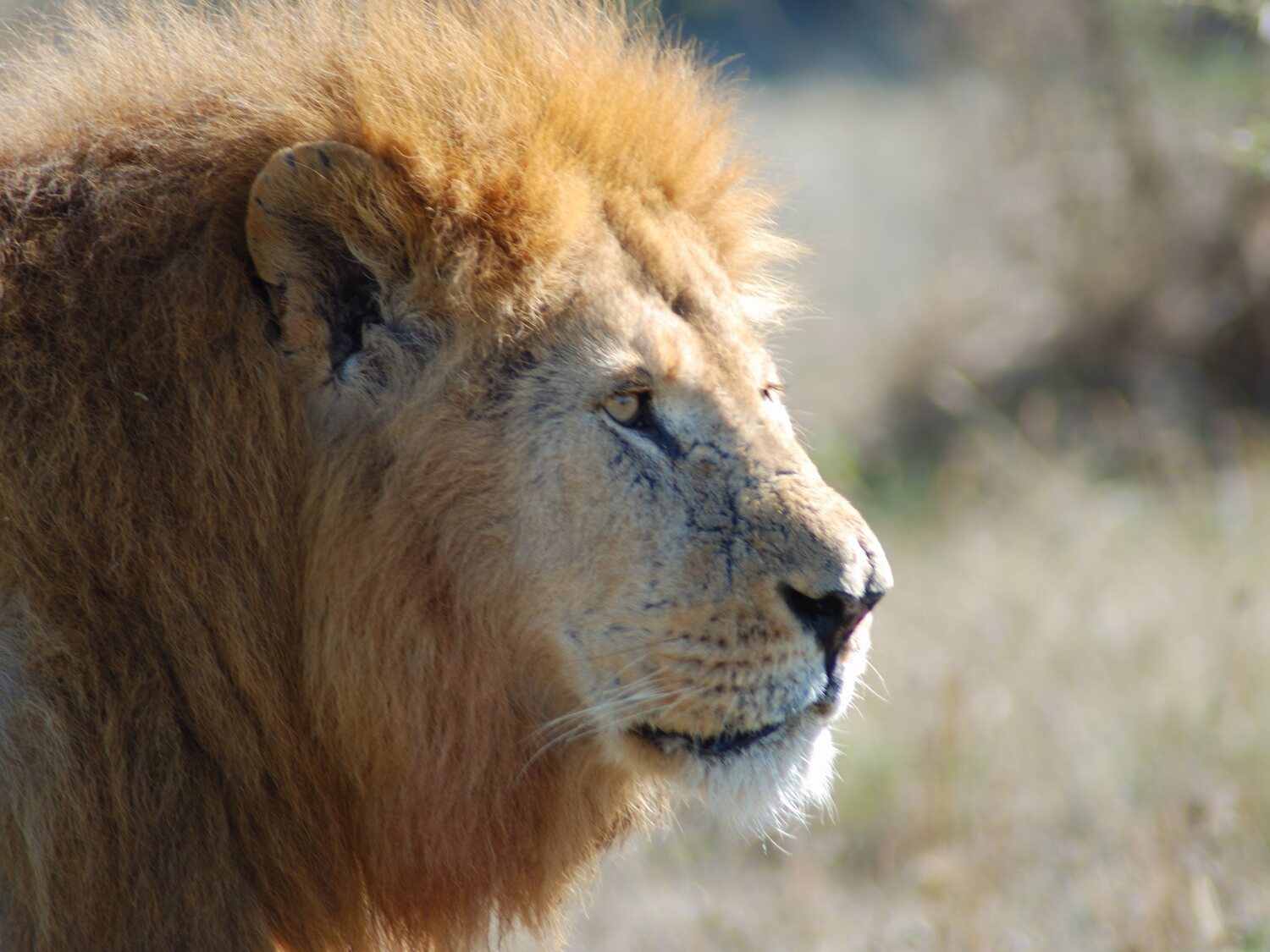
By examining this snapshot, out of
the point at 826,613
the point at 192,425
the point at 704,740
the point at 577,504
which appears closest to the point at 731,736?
the point at 704,740

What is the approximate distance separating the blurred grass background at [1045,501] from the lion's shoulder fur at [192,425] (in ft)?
2.89

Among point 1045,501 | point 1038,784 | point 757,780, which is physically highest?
point 757,780

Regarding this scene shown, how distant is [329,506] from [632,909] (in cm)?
227

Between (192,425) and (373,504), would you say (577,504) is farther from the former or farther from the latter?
(192,425)

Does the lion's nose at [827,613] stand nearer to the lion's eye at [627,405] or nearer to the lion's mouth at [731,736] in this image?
the lion's mouth at [731,736]

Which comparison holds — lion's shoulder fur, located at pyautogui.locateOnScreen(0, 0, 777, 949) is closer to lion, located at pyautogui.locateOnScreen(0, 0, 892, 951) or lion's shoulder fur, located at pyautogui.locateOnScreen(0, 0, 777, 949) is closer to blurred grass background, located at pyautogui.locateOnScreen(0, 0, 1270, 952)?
lion, located at pyautogui.locateOnScreen(0, 0, 892, 951)

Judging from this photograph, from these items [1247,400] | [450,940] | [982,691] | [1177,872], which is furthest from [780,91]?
[450,940]

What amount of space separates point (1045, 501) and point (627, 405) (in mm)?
4813

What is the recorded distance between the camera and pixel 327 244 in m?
2.34

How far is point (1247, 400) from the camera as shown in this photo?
7953 mm

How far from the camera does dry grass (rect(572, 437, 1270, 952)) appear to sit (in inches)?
146

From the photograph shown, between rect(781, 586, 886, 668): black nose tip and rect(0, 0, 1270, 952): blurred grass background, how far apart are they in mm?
854

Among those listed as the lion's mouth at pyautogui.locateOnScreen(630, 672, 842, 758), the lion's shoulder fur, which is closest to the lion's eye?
the lion's shoulder fur

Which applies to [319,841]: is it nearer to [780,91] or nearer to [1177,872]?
[1177,872]
